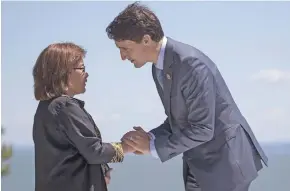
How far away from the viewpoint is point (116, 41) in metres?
2.06

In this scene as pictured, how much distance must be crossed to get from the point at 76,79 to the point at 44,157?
30 centimetres

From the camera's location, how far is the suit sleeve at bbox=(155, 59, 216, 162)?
6.31ft

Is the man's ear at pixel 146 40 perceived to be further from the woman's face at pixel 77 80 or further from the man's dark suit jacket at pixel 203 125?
the woman's face at pixel 77 80

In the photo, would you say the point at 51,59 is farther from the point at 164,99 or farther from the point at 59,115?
the point at 164,99

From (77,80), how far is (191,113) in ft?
1.42

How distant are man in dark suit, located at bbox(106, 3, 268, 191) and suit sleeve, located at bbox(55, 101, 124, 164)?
0.19m

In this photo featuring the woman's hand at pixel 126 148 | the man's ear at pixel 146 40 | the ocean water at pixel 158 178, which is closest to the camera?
the man's ear at pixel 146 40

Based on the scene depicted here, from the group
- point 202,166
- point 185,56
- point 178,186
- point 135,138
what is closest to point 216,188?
point 202,166

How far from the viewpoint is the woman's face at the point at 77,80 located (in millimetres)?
2059


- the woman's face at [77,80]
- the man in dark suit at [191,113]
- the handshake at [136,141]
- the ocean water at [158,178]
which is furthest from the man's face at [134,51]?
the ocean water at [158,178]

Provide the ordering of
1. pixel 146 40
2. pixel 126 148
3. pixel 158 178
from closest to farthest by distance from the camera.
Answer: pixel 146 40 < pixel 126 148 < pixel 158 178

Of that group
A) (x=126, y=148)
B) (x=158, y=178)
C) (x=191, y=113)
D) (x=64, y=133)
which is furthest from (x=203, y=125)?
(x=158, y=178)

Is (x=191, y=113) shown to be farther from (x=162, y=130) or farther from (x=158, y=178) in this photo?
(x=158, y=178)

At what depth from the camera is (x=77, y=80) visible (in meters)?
2.07
